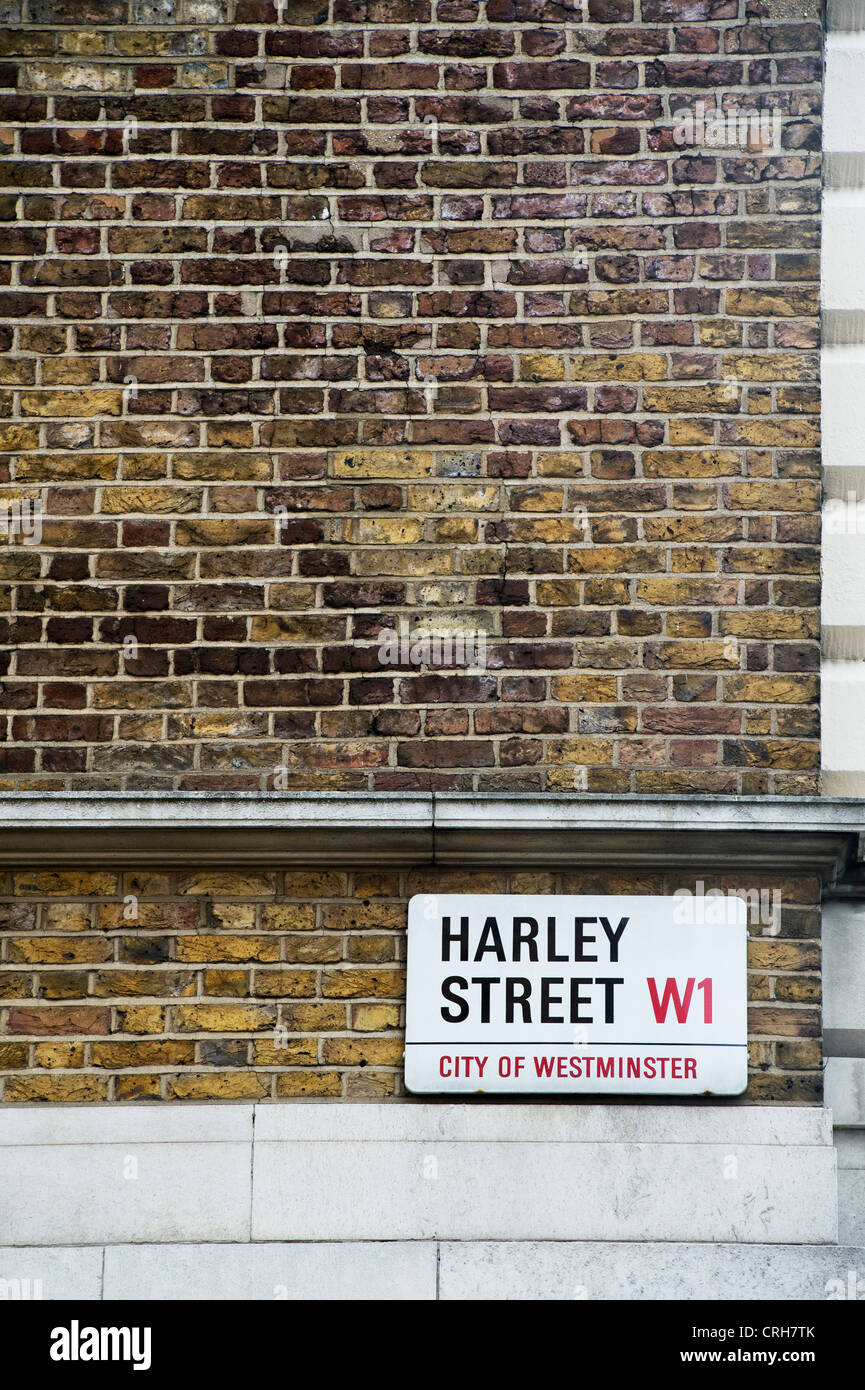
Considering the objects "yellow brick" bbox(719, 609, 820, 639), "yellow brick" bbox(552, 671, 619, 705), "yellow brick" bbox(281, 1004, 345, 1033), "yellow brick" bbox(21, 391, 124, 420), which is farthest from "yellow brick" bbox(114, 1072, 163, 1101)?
"yellow brick" bbox(719, 609, 820, 639)

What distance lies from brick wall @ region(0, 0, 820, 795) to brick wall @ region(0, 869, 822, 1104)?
317 mm

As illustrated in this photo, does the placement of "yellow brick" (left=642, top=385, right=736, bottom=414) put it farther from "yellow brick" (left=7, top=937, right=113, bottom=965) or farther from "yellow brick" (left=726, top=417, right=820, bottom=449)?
"yellow brick" (left=7, top=937, right=113, bottom=965)

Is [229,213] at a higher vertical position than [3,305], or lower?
higher

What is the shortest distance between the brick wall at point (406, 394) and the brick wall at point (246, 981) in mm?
317

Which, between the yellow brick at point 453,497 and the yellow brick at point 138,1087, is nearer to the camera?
the yellow brick at point 138,1087

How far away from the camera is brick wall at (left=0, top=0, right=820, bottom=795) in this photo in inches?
173

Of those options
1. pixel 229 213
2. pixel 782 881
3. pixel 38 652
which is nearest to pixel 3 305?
pixel 229 213

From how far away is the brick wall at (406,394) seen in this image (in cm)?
441

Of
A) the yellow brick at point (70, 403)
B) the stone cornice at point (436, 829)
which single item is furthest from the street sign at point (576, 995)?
the yellow brick at point (70, 403)

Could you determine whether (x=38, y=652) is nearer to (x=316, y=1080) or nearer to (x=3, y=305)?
(x=3, y=305)

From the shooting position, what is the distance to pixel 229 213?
4613 millimetres

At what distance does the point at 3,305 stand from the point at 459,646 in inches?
72.7

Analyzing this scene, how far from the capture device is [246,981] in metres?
4.27

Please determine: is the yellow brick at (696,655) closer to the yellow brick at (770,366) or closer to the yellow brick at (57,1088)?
the yellow brick at (770,366)
